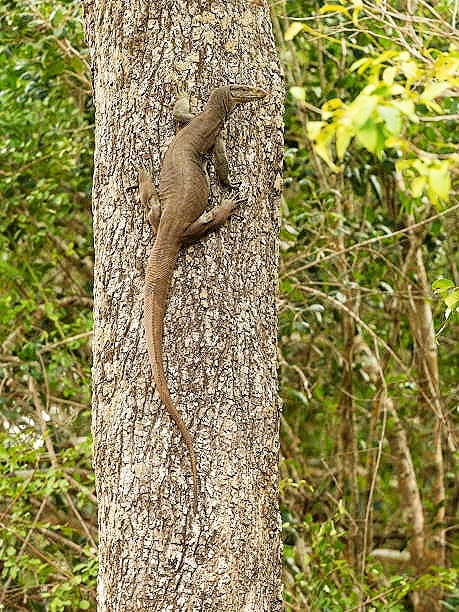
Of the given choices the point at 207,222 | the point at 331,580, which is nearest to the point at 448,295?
the point at 207,222

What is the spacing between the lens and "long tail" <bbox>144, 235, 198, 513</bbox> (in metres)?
1.95

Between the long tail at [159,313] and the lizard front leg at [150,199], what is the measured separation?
0.14 feet

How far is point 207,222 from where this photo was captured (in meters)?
2.02

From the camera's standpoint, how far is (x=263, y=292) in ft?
6.93

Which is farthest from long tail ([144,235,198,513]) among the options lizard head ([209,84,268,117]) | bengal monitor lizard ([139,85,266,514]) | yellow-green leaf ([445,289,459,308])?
yellow-green leaf ([445,289,459,308])

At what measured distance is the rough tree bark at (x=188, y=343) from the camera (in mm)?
1954

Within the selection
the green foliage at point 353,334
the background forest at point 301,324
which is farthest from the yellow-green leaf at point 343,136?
the background forest at point 301,324

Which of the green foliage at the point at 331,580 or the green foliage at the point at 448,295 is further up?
the green foliage at the point at 448,295

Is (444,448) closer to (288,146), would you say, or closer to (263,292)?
(288,146)

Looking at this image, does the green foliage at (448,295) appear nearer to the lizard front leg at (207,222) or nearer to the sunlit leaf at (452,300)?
the sunlit leaf at (452,300)

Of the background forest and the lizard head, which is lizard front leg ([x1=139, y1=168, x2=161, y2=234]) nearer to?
the lizard head

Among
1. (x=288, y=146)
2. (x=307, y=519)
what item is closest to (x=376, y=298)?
(x=288, y=146)

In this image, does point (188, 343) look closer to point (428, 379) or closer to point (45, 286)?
point (45, 286)

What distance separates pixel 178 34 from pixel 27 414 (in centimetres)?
271
